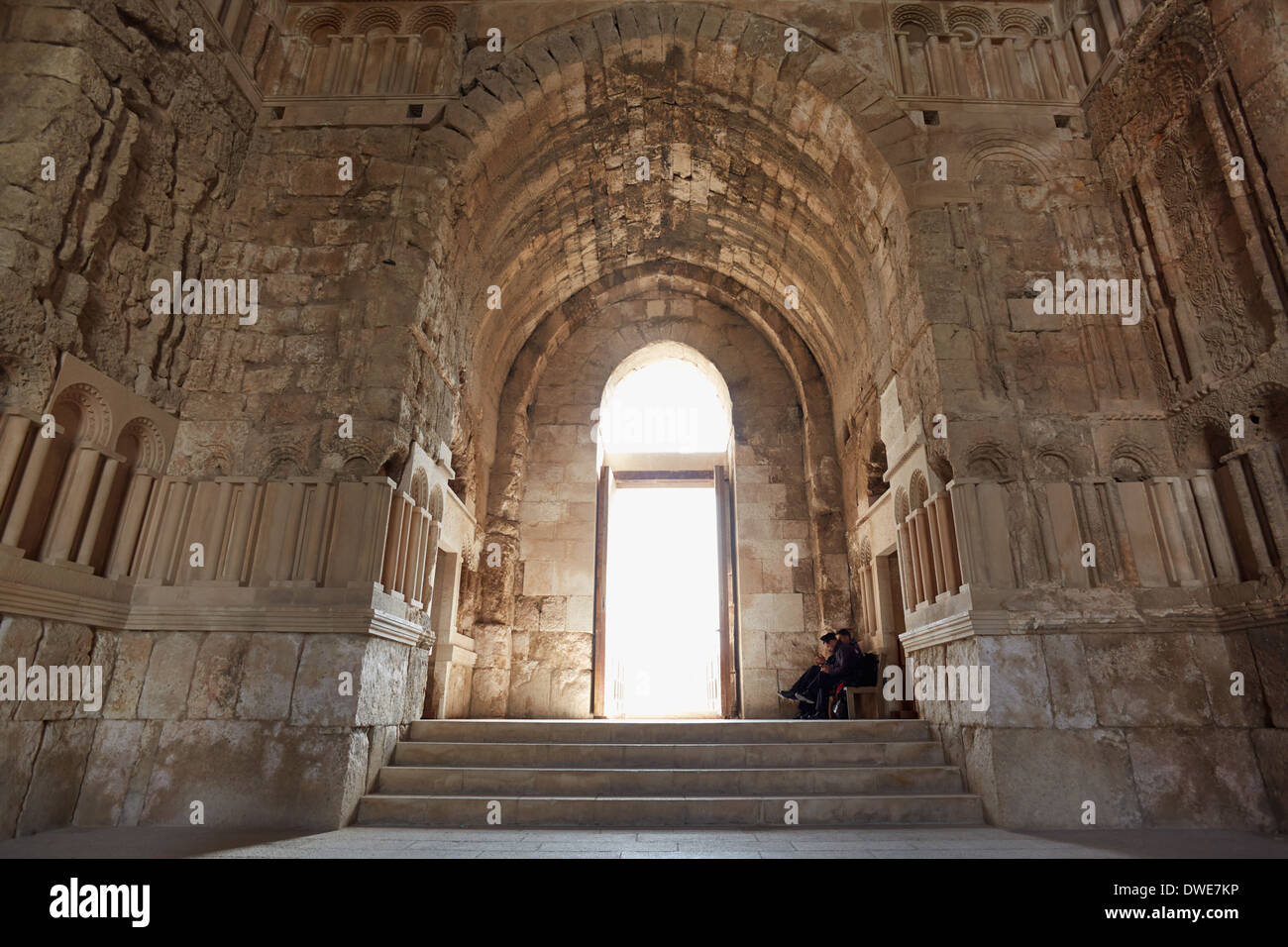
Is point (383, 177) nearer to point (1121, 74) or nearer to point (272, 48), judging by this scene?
point (272, 48)

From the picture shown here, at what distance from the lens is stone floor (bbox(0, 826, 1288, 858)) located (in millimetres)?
3260

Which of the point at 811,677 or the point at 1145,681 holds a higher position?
the point at 811,677

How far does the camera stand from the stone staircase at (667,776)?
4117 mm

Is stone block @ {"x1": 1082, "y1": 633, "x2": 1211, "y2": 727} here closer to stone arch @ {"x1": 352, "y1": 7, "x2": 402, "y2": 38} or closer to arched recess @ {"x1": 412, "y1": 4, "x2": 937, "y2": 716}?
arched recess @ {"x1": 412, "y1": 4, "x2": 937, "y2": 716}

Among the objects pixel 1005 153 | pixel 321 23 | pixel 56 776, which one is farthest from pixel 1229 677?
pixel 321 23

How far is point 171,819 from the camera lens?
13.2 feet

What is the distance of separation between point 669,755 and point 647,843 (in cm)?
126

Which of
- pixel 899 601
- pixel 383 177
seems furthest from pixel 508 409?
pixel 899 601

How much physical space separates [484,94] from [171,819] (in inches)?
236

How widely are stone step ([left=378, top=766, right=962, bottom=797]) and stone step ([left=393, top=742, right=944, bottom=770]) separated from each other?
278mm

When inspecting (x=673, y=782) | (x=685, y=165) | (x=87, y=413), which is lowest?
(x=673, y=782)

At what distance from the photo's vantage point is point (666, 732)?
5.17 m

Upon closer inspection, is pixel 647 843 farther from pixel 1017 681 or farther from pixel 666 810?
pixel 1017 681

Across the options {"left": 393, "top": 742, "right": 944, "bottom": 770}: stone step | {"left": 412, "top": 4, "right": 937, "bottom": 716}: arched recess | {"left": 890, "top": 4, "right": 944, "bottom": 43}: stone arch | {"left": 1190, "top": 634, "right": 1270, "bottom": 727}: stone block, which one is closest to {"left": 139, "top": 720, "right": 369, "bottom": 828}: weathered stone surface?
{"left": 393, "top": 742, "right": 944, "bottom": 770}: stone step
